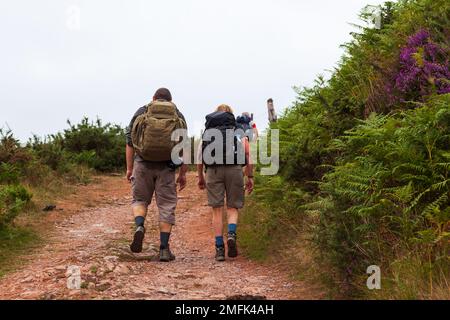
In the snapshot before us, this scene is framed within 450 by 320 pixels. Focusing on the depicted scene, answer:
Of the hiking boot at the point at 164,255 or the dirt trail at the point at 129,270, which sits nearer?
the dirt trail at the point at 129,270

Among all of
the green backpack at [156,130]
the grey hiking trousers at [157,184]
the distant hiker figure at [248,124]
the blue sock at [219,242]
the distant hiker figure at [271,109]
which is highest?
the distant hiker figure at [271,109]

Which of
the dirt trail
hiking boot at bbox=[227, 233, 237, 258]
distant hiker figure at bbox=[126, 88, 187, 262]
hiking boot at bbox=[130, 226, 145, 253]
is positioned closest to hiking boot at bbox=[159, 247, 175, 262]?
distant hiker figure at bbox=[126, 88, 187, 262]

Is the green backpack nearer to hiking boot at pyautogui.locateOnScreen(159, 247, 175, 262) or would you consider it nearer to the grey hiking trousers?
the grey hiking trousers

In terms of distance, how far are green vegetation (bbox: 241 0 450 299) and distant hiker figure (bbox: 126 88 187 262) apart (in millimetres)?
1392

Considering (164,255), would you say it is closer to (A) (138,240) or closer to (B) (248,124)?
(A) (138,240)

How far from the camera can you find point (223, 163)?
835cm

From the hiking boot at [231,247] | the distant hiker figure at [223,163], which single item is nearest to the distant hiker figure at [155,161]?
the distant hiker figure at [223,163]

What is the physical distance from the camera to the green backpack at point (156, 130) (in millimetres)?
7945

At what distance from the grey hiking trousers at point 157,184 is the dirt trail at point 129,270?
663 mm

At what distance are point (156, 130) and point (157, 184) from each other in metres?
0.87

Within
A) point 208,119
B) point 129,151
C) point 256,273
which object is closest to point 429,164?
point 256,273

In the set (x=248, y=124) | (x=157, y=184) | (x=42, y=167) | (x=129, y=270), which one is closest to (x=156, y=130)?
(x=157, y=184)

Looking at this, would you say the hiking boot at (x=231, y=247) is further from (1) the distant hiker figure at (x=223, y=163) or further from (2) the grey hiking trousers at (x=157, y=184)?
(2) the grey hiking trousers at (x=157, y=184)
